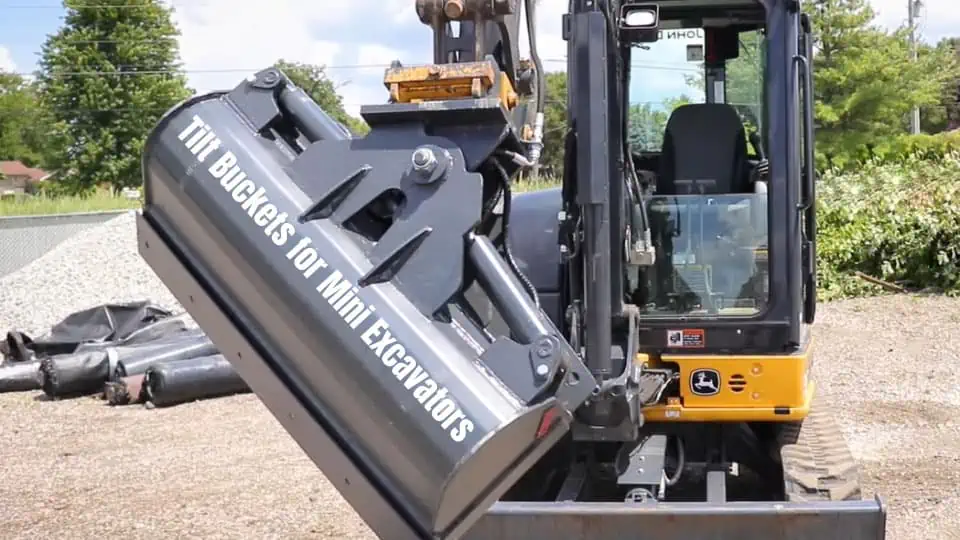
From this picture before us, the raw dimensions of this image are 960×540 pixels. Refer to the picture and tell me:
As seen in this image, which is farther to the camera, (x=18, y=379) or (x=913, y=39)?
(x=913, y=39)

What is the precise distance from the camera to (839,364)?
10961mm

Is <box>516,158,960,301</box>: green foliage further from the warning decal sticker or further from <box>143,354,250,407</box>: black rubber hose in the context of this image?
the warning decal sticker

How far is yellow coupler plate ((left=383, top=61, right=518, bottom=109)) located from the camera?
3.18 m

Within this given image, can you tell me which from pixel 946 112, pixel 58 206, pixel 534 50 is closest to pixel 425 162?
pixel 534 50

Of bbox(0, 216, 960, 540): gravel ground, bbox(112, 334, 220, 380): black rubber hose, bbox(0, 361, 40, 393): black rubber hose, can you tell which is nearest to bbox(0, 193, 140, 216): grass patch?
bbox(0, 361, 40, 393): black rubber hose

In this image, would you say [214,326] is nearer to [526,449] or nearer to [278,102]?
[278,102]

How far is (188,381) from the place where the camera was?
9766mm

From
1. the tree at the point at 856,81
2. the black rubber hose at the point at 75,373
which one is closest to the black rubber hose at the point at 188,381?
the black rubber hose at the point at 75,373

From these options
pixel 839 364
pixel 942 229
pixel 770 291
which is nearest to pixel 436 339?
pixel 770 291

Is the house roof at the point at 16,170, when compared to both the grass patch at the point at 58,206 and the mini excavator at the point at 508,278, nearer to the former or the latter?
the grass patch at the point at 58,206

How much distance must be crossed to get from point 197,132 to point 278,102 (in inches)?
10.3

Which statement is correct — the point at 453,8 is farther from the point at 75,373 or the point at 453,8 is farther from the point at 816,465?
the point at 75,373

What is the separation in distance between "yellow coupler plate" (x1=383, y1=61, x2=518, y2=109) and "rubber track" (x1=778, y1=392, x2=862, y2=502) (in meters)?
2.23

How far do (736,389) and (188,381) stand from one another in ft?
20.8
